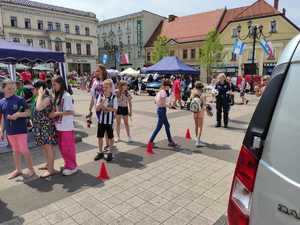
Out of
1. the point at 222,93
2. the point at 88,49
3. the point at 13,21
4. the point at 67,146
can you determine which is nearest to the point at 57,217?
the point at 67,146

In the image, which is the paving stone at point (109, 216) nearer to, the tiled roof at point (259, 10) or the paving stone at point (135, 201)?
the paving stone at point (135, 201)

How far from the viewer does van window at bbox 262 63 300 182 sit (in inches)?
50.1

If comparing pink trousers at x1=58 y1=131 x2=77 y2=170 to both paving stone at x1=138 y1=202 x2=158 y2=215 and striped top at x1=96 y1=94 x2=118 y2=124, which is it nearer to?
striped top at x1=96 y1=94 x2=118 y2=124

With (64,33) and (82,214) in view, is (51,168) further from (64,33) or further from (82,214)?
(64,33)

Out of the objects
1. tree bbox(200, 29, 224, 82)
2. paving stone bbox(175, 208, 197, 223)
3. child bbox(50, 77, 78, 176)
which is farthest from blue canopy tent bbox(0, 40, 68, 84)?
tree bbox(200, 29, 224, 82)

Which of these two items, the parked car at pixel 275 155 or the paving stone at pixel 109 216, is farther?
the paving stone at pixel 109 216

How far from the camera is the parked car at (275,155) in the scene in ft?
4.19

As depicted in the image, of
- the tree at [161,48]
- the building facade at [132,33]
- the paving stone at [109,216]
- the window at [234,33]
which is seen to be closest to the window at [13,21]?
the building facade at [132,33]

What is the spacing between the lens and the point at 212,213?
11.0ft

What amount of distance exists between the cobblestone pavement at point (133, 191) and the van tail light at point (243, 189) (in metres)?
1.72

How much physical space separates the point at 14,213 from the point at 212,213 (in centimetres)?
271

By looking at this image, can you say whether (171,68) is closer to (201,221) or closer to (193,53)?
(201,221)

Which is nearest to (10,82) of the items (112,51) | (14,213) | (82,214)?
(14,213)

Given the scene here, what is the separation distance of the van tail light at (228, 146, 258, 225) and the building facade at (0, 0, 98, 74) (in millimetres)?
48561
